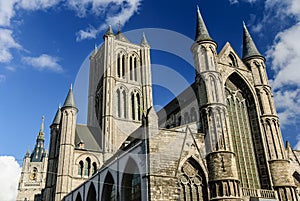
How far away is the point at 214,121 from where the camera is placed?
1995 cm

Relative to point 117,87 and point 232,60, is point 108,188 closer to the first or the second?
point 232,60

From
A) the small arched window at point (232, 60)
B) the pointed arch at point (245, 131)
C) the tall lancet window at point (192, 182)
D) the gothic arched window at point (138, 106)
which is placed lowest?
the tall lancet window at point (192, 182)

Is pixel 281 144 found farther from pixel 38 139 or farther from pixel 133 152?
pixel 38 139

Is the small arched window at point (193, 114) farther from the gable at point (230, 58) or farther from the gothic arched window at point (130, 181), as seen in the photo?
the gothic arched window at point (130, 181)

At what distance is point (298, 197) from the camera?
840 inches

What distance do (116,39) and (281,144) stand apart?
30964mm

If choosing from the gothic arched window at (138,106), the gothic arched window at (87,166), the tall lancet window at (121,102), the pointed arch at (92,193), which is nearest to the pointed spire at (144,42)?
the gothic arched window at (138,106)

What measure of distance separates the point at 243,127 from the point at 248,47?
7418 millimetres

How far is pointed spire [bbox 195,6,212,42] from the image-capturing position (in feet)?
75.9

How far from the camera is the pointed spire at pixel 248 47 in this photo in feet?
83.3

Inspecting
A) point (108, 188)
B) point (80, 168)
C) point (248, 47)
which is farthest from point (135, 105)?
point (108, 188)

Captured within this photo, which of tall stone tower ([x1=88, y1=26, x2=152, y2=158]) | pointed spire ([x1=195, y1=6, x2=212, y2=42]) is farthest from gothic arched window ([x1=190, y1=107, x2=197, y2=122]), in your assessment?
tall stone tower ([x1=88, y1=26, x2=152, y2=158])

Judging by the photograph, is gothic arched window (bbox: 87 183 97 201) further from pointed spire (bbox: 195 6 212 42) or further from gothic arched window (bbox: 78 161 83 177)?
pointed spire (bbox: 195 6 212 42)

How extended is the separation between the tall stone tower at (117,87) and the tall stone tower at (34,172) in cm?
4743
